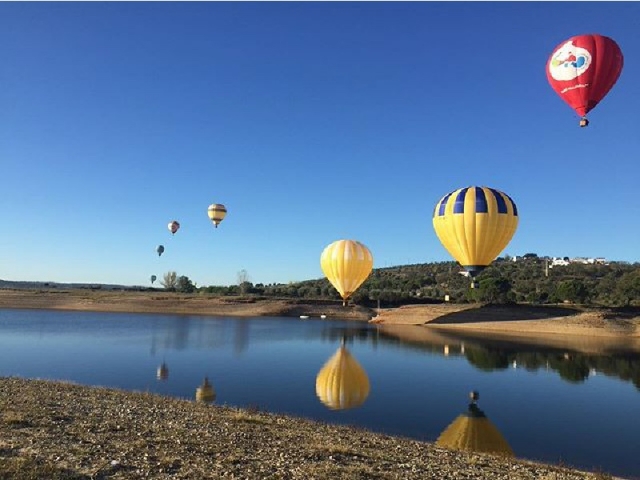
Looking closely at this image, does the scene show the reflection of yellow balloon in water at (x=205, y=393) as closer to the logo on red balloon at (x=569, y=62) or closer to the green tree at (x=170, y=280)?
the logo on red balloon at (x=569, y=62)

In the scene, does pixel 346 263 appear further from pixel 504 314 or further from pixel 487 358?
pixel 504 314

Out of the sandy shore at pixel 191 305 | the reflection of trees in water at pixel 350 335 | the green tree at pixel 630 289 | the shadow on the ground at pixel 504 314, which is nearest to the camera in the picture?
the reflection of trees in water at pixel 350 335

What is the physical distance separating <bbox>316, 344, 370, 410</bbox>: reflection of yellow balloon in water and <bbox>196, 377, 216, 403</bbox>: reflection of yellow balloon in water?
4.54 metres

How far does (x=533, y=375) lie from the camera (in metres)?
30.1

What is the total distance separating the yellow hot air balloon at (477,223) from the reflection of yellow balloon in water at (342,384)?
10186 millimetres

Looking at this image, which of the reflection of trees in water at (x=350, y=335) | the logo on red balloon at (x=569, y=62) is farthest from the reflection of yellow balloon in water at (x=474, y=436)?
the reflection of trees in water at (x=350, y=335)

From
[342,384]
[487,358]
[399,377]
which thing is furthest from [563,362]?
[342,384]

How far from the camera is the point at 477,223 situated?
31.0 meters

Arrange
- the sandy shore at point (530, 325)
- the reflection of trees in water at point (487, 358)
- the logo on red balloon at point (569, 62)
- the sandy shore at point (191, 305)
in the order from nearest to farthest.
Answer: the logo on red balloon at point (569, 62), the reflection of trees in water at point (487, 358), the sandy shore at point (530, 325), the sandy shore at point (191, 305)

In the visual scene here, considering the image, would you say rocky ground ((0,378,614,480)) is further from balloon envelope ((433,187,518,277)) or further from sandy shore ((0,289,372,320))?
sandy shore ((0,289,372,320))

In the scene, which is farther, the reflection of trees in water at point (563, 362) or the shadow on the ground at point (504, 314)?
the shadow on the ground at point (504, 314)

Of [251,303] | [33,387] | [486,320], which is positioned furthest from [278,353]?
[251,303]

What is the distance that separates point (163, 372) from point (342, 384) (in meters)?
9.45

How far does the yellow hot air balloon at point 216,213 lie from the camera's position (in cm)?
6353
